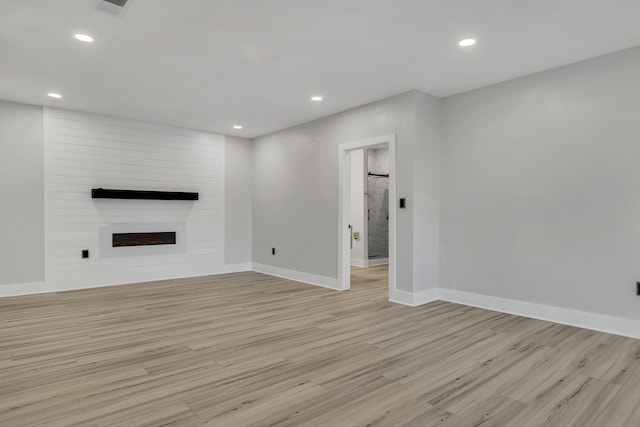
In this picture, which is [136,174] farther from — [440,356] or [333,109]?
[440,356]

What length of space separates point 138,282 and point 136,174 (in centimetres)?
169

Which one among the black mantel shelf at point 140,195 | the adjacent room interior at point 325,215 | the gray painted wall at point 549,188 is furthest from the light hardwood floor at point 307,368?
the black mantel shelf at point 140,195

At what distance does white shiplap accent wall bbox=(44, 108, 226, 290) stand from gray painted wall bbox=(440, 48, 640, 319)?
4.04m

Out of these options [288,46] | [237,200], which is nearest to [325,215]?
[237,200]

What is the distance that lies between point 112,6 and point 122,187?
3.62 meters

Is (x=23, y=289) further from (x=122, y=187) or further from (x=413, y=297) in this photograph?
(x=413, y=297)

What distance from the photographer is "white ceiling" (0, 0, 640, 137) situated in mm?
2635

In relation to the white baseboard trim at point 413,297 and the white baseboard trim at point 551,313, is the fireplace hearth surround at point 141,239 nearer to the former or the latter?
the white baseboard trim at point 413,297

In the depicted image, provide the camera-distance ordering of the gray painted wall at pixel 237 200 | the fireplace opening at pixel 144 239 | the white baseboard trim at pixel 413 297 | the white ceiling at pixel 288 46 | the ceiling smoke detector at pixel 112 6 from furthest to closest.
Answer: the gray painted wall at pixel 237 200 → the fireplace opening at pixel 144 239 → the white baseboard trim at pixel 413 297 → the white ceiling at pixel 288 46 → the ceiling smoke detector at pixel 112 6

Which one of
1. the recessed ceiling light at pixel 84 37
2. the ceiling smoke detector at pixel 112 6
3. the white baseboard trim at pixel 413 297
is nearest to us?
the ceiling smoke detector at pixel 112 6

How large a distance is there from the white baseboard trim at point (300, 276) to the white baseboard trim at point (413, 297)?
3.07 ft

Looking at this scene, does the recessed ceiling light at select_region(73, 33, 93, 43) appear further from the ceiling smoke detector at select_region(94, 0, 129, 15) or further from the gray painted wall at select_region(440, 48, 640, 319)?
the gray painted wall at select_region(440, 48, 640, 319)

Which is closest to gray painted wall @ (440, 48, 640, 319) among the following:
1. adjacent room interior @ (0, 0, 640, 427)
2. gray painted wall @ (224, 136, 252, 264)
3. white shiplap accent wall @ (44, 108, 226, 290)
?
adjacent room interior @ (0, 0, 640, 427)

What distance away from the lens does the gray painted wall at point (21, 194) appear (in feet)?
15.7
